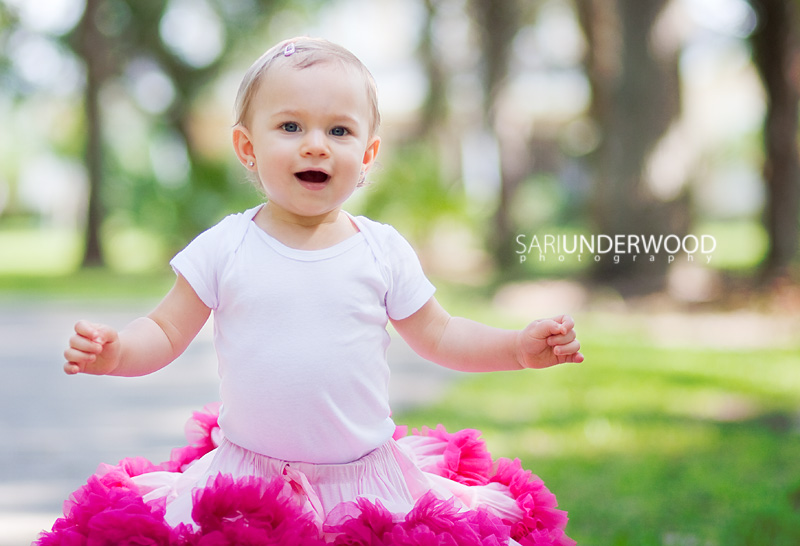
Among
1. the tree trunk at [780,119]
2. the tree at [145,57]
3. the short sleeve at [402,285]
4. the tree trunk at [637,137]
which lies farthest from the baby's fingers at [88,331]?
the tree at [145,57]

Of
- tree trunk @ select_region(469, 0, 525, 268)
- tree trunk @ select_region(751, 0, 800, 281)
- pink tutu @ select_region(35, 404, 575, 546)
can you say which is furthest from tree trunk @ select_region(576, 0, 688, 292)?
pink tutu @ select_region(35, 404, 575, 546)

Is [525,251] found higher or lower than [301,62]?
higher

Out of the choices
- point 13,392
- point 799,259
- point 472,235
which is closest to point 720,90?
point 472,235

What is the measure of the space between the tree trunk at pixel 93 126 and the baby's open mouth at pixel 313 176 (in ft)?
54.4

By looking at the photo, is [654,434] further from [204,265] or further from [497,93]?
[497,93]

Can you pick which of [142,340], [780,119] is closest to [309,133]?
[142,340]

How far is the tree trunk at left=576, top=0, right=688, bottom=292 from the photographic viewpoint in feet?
31.7

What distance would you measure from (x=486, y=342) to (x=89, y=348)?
31.3 inches

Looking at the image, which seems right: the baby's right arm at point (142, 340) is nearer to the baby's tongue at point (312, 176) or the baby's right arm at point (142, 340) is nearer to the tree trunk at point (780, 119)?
the baby's tongue at point (312, 176)

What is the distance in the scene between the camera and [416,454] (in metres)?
2.15

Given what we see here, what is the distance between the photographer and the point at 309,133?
5.92 feet

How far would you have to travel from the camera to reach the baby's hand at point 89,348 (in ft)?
5.48

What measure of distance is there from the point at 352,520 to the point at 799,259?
9686mm

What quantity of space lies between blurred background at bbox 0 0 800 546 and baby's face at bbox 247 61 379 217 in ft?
2.31
